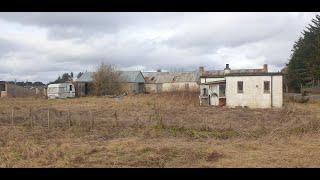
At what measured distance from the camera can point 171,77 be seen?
233 feet

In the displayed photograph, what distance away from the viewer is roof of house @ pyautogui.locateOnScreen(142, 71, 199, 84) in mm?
69062

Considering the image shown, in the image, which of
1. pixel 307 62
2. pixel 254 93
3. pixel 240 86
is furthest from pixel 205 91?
pixel 307 62

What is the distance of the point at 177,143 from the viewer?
1181 cm

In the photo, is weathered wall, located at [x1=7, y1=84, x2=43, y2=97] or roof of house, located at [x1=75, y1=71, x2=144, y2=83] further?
roof of house, located at [x1=75, y1=71, x2=144, y2=83]

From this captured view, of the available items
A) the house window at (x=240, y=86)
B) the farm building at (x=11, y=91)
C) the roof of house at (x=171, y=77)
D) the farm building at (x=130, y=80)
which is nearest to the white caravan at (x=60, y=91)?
the farm building at (x=11, y=91)

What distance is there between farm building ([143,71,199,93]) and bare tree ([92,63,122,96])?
13.5 m

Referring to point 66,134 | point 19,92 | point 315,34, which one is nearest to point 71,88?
point 19,92

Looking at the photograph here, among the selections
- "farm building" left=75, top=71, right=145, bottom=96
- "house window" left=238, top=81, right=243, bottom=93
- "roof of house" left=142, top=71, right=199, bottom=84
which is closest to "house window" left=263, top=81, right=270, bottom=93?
"house window" left=238, top=81, right=243, bottom=93

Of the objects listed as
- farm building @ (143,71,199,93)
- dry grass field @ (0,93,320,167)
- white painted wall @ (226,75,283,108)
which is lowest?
dry grass field @ (0,93,320,167)

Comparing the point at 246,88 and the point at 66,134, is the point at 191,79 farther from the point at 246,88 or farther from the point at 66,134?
the point at 66,134

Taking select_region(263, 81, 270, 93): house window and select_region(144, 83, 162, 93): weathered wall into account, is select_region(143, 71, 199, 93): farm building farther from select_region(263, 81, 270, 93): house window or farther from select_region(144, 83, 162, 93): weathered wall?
select_region(263, 81, 270, 93): house window

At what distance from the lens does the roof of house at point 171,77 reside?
227 feet

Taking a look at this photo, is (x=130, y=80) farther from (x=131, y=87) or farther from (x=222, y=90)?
(x=222, y=90)
